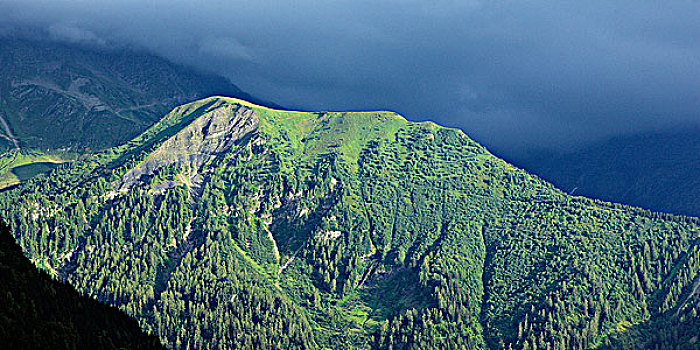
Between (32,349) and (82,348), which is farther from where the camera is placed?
(82,348)

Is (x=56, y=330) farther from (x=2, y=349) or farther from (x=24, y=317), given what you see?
(x=2, y=349)

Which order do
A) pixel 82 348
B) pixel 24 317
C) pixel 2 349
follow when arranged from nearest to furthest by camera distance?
pixel 2 349
pixel 24 317
pixel 82 348

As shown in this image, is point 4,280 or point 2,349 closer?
point 2,349

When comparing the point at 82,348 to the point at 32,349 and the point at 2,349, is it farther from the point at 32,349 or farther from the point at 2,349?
the point at 2,349

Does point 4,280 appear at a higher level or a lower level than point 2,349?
higher

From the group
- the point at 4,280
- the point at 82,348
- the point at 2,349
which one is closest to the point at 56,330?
the point at 82,348

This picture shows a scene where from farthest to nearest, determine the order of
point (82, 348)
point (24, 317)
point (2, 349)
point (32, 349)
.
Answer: point (82, 348) < point (24, 317) < point (32, 349) < point (2, 349)

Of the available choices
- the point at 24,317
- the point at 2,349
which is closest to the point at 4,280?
the point at 24,317

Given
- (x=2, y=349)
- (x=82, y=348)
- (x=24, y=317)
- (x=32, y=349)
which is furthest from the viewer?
(x=82, y=348)
